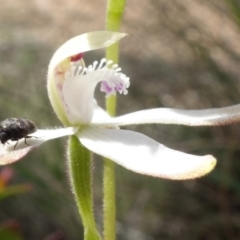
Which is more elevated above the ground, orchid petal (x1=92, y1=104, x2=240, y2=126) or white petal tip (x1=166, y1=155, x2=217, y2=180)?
white petal tip (x1=166, y1=155, x2=217, y2=180)

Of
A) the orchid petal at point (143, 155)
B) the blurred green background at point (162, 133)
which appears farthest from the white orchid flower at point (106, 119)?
the blurred green background at point (162, 133)

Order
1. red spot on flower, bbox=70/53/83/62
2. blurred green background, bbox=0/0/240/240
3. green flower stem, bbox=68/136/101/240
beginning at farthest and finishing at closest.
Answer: blurred green background, bbox=0/0/240/240 → red spot on flower, bbox=70/53/83/62 → green flower stem, bbox=68/136/101/240

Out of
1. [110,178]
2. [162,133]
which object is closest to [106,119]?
[110,178]

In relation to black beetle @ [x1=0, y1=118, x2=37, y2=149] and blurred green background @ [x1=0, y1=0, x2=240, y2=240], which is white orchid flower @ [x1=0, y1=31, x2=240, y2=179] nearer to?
black beetle @ [x1=0, y1=118, x2=37, y2=149]

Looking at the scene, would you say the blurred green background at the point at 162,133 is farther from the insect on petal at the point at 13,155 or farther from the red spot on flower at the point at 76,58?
the insect on petal at the point at 13,155

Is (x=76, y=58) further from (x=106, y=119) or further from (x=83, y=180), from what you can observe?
(x=83, y=180)

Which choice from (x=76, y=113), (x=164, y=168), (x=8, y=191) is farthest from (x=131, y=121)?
(x=8, y=191)

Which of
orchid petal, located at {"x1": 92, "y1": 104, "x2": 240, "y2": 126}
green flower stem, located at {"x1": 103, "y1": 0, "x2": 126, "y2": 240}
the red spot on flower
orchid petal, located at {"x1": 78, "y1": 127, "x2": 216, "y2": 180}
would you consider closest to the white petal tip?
orchid petal, located at {"x1": 78, "y1": 127, "x2": 216, "y2": 180}
